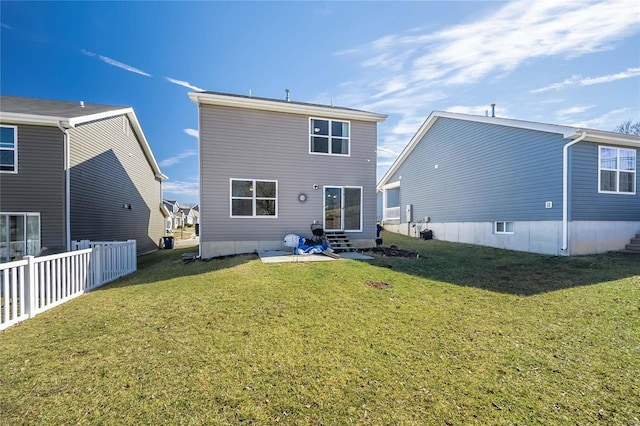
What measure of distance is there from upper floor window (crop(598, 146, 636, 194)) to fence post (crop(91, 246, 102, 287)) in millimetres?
16868

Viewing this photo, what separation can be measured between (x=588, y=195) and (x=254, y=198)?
1249 cm

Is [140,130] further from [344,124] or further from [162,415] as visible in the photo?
[162,415]

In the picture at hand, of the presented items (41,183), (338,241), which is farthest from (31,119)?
(338,241)

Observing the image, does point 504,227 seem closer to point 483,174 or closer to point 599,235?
point 483,174

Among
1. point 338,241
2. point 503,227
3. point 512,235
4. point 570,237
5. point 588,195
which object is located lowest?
point 338,241

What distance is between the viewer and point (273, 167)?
419 inches

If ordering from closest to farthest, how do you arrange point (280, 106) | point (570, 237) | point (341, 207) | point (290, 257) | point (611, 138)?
point (290, 257) < point (570, 237) < point (611, 138) < point (280, 106) < point (341, 207)

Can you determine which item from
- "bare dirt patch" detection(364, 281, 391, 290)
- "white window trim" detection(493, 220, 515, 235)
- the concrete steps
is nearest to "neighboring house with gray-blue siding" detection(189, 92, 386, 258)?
the concrete steps

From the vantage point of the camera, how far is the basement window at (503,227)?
12.0m

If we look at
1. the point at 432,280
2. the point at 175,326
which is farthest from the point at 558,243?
the point at 175,326

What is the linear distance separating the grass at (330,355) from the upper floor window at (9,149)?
700cm

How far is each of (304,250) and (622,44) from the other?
14109 millimetres

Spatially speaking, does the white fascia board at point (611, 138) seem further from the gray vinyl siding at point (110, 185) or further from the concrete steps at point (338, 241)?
the gray vinyl siding at point (110, 185)

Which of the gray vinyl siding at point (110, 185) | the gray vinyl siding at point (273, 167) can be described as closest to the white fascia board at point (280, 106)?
the gray vinyl siding at point (273, 167)
